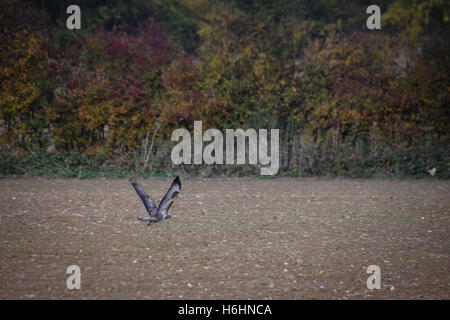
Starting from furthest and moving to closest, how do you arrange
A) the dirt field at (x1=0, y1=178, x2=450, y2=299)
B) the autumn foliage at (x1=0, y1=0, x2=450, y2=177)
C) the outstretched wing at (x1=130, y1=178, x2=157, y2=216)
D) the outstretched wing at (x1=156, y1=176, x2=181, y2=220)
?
the autumn foliage at (x1=0, y1=0, x2=450, y2=177), the outstretched wing at (x1=130, y1=178, x2=157, y2=216), the outstretched wing at (x1=156, y1=176, x2=181, y2=220), the dirt field at (x1=0, y1=178, x2=450, y2=299)

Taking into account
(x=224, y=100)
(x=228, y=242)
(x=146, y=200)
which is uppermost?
(x=224, y=100)

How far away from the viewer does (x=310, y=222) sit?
244 inches

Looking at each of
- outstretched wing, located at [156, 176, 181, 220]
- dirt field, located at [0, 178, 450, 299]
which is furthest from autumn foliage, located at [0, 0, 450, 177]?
outstretched wing, located at [156, 176, 181, 220]

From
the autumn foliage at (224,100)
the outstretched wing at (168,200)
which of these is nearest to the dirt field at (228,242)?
the outstretched wing at (168,200)

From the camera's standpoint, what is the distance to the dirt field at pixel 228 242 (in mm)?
4012

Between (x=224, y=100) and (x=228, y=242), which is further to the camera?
(x=224, y=100)

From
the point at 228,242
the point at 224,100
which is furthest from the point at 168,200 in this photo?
the point at 224,100

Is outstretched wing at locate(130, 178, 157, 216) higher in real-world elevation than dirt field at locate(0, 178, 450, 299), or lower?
higher

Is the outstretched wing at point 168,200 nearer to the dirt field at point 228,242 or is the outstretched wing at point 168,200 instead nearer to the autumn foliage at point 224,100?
the dirt field at point 228,242

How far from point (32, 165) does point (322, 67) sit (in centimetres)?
657

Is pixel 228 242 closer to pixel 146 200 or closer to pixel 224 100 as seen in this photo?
pixel 146 200

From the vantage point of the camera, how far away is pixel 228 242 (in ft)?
17.4

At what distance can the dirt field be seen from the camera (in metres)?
4.01

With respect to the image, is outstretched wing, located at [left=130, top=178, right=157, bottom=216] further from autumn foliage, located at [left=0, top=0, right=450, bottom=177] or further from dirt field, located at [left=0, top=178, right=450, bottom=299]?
autumn foliage, located at [left=0, top=0, right=450, bottom=177]
